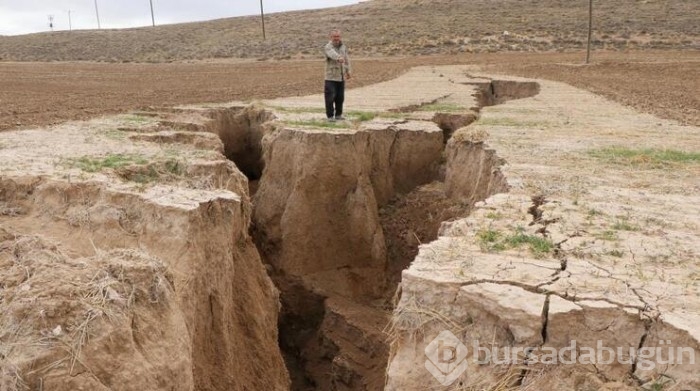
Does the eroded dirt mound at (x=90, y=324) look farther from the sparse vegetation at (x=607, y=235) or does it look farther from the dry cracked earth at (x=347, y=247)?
the sparse vegetation at (x=607, y=235)

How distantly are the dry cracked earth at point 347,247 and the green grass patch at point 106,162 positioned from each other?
5cm

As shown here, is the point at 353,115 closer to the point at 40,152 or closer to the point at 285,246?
the point at 285,246

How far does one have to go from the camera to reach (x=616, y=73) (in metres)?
24.7

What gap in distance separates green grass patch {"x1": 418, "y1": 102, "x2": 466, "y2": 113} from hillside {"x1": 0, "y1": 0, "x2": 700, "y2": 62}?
27.6 metres

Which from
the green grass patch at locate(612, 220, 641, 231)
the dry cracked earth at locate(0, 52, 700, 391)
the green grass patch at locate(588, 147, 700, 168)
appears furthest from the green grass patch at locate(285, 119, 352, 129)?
the green grass patch at locate(612, 220, 641, 231)

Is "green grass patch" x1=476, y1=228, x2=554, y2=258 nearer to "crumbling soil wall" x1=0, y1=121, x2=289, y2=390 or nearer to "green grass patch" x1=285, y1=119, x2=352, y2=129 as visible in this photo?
"crumbling soil wall" x1=0, y1=121, x2=289, y2=390

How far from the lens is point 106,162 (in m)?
6.09

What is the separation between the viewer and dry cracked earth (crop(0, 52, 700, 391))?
3.24m

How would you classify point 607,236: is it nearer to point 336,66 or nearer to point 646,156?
point 646,156

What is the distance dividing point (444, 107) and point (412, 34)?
116 ft

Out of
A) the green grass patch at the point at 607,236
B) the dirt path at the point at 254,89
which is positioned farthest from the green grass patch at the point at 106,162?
the green grass patch at the point at 607,236

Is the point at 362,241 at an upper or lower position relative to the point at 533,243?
lower

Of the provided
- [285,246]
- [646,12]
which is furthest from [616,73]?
[646,12]

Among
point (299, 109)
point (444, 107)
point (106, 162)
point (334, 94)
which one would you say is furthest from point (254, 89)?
point (106, 162)
